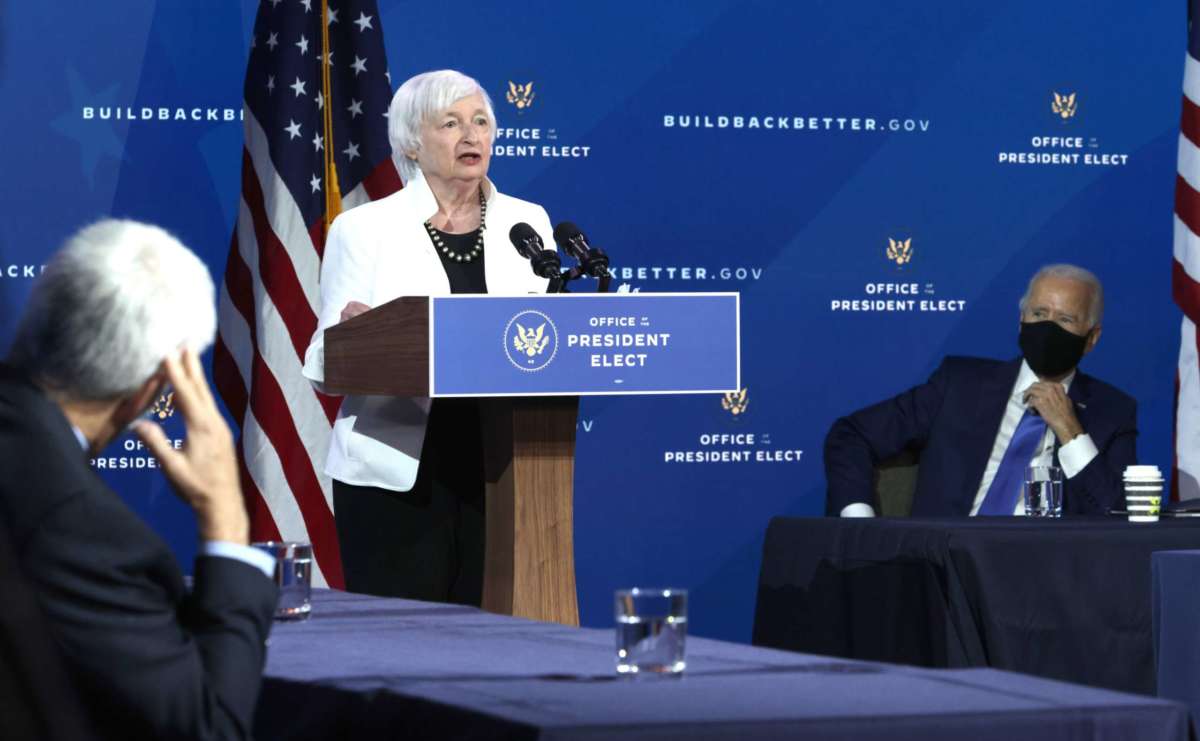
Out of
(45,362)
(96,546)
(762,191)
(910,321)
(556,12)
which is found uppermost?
(556,12)

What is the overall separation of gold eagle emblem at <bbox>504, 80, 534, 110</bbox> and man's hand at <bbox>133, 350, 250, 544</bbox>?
4.16 meters

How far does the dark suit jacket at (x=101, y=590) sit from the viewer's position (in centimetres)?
159

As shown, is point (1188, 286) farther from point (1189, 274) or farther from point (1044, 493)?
point (1044, 493)

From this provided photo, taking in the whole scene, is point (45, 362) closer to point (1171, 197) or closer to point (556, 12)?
point (556, 12)

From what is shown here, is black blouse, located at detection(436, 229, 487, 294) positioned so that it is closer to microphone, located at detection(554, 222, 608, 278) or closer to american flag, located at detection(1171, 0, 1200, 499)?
microphone, located at detection(554, 222, 608, 278)

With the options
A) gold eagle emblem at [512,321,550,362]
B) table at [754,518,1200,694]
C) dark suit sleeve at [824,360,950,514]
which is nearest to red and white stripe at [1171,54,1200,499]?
dark suit sleeve at [824,360,950,514]

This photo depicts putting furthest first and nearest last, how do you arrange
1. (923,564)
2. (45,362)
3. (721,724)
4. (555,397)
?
1. (923,564)
2. (555,397)
3. (45,362)
4. (721,724)

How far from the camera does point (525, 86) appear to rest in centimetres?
592

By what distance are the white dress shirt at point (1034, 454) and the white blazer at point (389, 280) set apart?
57.3 inches

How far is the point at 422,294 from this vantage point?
367cm

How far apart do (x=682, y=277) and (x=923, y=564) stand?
208cm

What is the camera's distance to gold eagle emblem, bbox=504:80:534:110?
590cm

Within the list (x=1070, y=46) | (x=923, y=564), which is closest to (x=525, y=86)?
(x=1070, y=46)

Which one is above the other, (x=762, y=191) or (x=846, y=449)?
(x=762, y=191)
